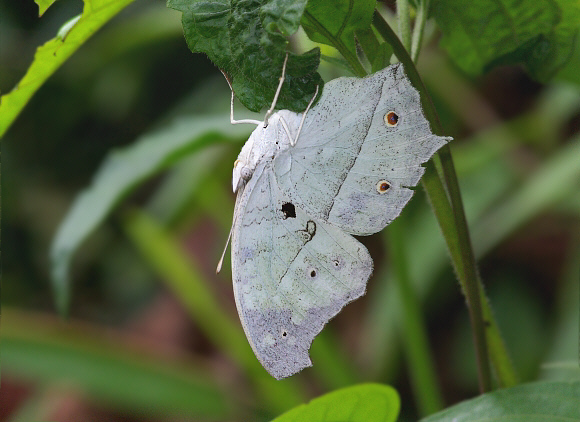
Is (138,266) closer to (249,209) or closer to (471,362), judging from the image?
(471,362)

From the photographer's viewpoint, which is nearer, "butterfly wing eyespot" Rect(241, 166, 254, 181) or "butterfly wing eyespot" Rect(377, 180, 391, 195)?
"butterfly wing eyespot" Rect(377, 180, 391, 195)

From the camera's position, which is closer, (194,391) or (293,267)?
(293,267)

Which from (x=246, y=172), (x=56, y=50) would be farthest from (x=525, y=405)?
(x=56, y=50)

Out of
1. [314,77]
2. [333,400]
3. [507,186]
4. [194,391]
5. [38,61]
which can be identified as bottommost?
[507,186]

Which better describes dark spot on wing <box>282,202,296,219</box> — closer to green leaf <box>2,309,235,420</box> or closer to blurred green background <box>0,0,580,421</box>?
blurred green background <box>0,0,580,421</box>

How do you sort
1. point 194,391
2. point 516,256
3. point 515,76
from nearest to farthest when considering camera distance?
point 194,391 → point 516,256 → point 515,76

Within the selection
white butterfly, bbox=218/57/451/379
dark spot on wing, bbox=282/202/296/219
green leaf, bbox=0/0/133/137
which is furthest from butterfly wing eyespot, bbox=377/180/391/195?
green leaf, bbox=0/0/133/137

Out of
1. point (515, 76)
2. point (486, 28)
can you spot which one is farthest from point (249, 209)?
point (515, 76)

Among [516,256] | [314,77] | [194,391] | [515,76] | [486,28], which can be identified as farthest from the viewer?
[515,76]
